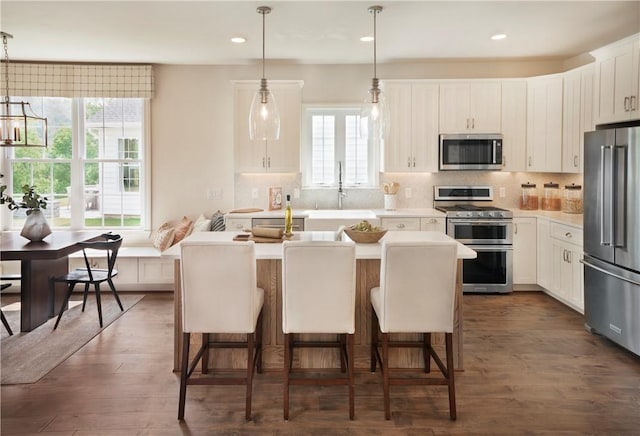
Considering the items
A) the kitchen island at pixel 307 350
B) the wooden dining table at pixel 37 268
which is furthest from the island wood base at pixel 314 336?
the wooden dining table at pixel 37 268

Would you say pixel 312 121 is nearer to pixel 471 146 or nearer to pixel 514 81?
pixel 471 146

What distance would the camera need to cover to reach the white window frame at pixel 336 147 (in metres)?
5.80

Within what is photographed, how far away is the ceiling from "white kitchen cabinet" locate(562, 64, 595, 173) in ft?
1.23

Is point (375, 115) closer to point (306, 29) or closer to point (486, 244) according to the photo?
point (306, 29)

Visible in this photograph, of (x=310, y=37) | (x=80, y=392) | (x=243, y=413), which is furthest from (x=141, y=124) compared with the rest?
(x=243, y=413)

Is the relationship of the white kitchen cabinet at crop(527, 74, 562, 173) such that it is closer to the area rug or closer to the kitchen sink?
the kitchen sink

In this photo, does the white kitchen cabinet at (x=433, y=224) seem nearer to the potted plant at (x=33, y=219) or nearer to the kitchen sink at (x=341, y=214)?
the kitchen sink at (x=341, y=214)

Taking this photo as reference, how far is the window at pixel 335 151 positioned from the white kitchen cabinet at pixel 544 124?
1.85 m

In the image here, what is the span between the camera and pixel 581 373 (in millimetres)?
3238

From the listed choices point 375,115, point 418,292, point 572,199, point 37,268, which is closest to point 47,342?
point 37,268

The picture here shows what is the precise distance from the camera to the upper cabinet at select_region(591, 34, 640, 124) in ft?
12.6

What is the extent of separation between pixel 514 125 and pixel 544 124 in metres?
0.32

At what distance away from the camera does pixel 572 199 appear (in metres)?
5.25

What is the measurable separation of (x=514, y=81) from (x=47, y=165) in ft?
19.1
